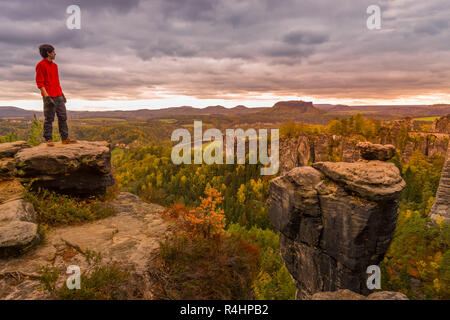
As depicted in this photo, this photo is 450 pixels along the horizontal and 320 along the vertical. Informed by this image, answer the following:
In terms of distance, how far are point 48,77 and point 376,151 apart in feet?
57.6

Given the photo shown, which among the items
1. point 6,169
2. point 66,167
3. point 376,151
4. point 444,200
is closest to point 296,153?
point 444,200

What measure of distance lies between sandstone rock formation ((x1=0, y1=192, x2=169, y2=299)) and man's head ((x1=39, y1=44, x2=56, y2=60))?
26.6ft

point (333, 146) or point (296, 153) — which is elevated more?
point (333, 146)

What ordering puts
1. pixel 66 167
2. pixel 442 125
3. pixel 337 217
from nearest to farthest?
pixel 66 167, pixel 337 217, pixel 442 125

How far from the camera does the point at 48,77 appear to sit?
37.3 feet

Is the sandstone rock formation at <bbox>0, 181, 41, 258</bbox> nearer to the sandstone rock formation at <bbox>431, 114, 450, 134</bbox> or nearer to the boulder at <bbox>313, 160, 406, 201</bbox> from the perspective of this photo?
the boulder at <bbox>313, 160, 406, 201</bbox>

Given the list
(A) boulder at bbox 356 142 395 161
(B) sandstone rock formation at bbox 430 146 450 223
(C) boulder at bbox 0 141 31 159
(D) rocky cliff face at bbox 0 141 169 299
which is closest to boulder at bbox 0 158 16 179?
(D) rocky cliff face at bbox 0 141 169 299

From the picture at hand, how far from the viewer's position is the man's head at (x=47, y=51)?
36.3 feet

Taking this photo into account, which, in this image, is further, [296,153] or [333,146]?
[296,153]

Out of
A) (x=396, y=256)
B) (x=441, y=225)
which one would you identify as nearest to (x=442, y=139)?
(x=441, y=225)

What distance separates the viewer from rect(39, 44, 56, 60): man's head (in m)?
11.1

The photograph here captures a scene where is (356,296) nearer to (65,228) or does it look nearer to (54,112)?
(65,228)

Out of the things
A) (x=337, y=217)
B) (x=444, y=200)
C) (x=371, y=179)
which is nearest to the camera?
(x=371, y=179)
